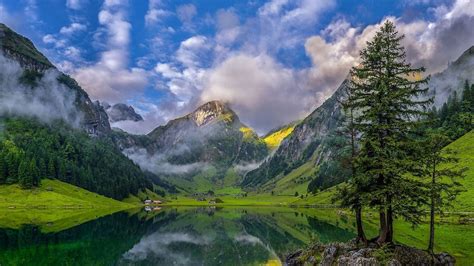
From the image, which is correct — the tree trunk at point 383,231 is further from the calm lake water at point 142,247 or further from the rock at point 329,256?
the calm lake water at point 142,247

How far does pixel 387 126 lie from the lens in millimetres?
37594

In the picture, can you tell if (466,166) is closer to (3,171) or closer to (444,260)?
(444,260)

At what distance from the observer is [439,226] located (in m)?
81.0

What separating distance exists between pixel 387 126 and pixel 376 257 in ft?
41.5

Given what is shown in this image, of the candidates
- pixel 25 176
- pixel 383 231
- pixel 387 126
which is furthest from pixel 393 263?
pixel 25 176

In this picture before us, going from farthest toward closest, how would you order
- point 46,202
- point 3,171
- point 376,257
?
point 3,171, point 46,202, point 376,257

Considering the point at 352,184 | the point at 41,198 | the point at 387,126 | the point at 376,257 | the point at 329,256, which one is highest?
the point at 387,126

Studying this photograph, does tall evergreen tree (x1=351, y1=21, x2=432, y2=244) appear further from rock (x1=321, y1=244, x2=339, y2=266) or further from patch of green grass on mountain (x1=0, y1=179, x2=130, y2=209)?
patch of green grass on mountain (x1=0, y1=179, x2=130, y2=209)

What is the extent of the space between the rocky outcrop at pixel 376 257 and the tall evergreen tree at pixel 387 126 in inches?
100

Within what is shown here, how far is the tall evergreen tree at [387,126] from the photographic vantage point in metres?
37.0

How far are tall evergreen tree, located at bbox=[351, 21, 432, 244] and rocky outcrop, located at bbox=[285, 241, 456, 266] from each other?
254cm

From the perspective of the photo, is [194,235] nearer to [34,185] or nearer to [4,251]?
[4,251]

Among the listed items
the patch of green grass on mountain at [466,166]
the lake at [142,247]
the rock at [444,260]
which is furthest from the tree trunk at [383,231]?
the patch of green grass on mountain at [466,166]

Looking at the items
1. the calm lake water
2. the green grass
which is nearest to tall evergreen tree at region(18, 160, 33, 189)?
the green grass
